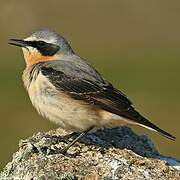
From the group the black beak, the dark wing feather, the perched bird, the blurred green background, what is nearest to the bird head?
the black beak

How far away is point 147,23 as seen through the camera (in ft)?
125

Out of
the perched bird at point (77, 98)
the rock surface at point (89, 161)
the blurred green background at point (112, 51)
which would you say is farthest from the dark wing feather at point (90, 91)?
the blurred green background at point (112, 51)

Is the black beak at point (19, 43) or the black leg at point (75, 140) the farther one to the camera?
the black beak at point (19, 43)

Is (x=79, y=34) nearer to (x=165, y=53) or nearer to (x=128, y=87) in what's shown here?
(x=165, y=53)

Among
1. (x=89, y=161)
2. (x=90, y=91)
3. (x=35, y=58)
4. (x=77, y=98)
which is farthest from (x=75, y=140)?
(x=35, y=58)

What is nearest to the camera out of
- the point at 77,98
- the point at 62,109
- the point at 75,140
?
the point at 75,140

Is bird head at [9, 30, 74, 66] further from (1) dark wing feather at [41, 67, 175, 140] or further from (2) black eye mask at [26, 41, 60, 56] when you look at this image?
(1) dark wing feather at [41, 67, 175, 140]

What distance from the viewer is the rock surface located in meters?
9.58

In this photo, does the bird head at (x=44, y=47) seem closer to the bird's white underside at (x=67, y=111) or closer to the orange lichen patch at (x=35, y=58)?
the orange lichen patch at (x=35, y=58)

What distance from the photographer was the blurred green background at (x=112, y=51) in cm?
2226

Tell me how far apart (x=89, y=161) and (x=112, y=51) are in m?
23.5

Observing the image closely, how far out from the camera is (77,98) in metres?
11.6

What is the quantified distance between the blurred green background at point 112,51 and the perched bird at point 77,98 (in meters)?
6.32

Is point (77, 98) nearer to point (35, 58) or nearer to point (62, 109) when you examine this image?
point (62, 109)
